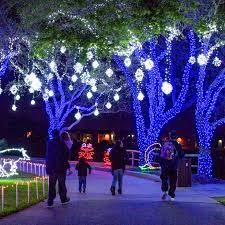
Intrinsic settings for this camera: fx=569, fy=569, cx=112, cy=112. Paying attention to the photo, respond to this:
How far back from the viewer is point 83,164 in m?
17.5

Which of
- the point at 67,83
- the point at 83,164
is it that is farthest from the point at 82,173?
the point at 67,83

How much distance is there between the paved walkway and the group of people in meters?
0.34

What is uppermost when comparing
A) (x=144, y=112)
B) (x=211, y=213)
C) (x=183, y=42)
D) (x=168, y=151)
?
(x=183, y=42)

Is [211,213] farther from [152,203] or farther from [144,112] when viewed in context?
[144,112]

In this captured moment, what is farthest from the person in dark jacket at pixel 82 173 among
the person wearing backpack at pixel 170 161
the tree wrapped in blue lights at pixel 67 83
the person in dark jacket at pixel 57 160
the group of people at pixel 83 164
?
the tree wrapped in blue lights at pixel 67 83

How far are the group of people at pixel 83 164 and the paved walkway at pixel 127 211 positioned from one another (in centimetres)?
34

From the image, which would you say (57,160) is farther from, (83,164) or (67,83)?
(67,83)

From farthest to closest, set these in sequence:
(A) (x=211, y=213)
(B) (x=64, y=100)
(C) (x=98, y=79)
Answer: (B) (x=64, y=100)
(C) (x=98, y=79)
(A) (x=211, y=213)

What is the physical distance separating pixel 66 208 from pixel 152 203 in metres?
2.34

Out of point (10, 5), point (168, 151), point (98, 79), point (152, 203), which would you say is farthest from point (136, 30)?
point (98, 79)

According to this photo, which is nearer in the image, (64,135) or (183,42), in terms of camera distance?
(64,135)

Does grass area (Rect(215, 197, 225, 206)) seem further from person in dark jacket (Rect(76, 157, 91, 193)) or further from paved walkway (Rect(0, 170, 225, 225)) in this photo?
person in dark jacket (Rect(76, 157, 91, 193))

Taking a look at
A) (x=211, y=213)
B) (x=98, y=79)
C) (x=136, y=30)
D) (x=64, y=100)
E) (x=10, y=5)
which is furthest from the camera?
(x=64, y=100)

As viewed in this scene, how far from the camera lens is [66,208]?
523 inches
